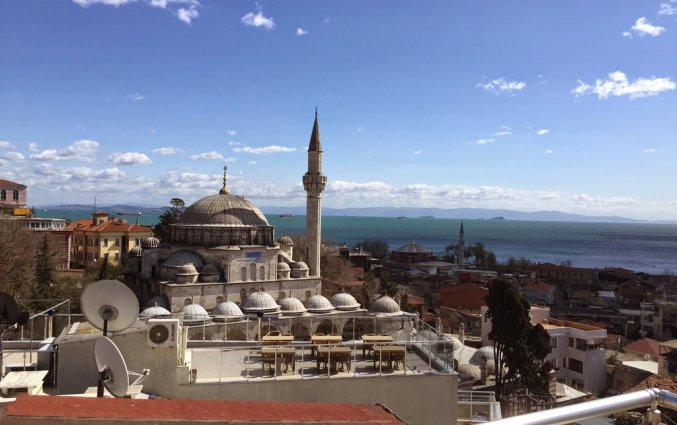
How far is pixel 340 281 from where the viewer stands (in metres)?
49.7

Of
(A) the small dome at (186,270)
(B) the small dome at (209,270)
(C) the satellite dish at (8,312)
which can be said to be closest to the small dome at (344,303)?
(B) the small dome at (209,270)

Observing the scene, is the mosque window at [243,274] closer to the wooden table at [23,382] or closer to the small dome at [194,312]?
the small dome at [194,312]

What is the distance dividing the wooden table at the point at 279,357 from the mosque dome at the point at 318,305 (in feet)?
57.1

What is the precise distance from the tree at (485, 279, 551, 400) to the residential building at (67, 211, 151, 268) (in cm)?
3667

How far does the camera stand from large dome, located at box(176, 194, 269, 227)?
3006 cm

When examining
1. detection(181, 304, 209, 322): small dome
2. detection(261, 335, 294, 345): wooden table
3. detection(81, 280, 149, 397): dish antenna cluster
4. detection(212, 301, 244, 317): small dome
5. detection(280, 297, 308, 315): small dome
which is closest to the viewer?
detection(81, 280, 149, 397): dish antenna cluster

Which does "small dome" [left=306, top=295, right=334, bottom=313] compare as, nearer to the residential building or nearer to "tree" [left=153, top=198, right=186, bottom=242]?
"tree" [left=153, top=198, right=186, bottom=242]

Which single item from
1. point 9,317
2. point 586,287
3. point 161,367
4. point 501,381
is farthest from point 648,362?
point 586,287

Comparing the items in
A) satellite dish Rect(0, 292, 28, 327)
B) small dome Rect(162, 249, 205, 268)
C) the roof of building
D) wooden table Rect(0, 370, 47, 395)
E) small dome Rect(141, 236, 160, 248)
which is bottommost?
the roof of building

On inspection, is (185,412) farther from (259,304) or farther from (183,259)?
(183,259)

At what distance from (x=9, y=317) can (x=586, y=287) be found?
2948 inches

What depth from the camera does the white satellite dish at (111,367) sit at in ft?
20.1

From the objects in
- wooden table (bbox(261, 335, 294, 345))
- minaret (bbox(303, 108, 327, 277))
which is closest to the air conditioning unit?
wooden table (bbox(261, 335, 294, 345))

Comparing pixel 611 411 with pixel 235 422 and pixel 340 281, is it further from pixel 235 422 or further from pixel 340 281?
pixel 340 281
